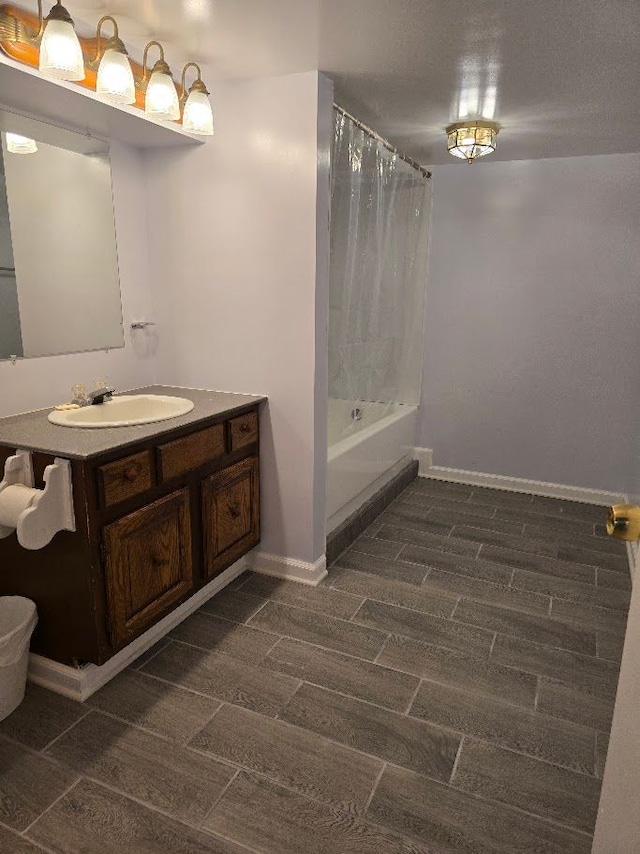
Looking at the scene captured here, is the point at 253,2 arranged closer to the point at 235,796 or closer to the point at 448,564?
the point at 235,796

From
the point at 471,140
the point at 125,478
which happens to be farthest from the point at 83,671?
the point at 471,140

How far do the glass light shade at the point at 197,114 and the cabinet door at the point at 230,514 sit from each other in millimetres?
1261

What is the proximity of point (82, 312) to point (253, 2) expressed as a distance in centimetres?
128

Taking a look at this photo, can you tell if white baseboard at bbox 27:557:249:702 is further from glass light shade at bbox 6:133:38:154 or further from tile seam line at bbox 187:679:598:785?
glass light shade at bbox 6:133:38:154

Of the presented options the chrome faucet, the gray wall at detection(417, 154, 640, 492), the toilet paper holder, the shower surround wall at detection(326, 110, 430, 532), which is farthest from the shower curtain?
the toilet paper holder

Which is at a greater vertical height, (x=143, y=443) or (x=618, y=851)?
(x=143, y=443)

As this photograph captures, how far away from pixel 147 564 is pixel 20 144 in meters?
1.54

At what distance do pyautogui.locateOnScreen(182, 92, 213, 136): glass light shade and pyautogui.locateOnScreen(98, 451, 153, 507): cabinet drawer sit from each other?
3.75ft

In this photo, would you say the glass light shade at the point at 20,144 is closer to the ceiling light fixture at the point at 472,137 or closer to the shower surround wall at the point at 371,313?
the shower surround wall at the point at 371,313

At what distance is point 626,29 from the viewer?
5.51 ft

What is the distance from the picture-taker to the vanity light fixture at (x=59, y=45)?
1445 millimetres

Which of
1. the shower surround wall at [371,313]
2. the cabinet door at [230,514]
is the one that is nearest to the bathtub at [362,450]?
the shower surround wall at [371,313]

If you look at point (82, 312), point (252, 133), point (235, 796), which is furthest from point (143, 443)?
point (252, 133)

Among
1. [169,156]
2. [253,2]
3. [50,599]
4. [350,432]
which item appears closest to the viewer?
[253,2]
